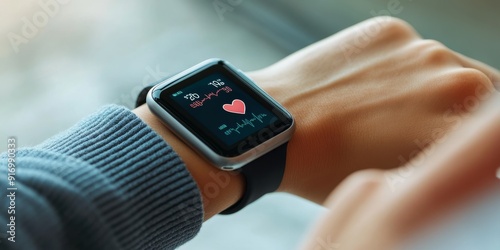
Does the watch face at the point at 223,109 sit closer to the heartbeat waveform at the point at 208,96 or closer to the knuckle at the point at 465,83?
the heartbeat waveform at the point at 208,96

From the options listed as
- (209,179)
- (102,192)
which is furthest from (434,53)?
(102,192)

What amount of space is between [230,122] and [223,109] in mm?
18

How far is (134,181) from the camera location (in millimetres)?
559

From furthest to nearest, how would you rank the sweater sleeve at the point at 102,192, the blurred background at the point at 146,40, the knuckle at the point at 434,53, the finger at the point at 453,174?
1. the blurred background at the point at 146,40
2. the knuckle at the point at 434,53
3. the sweater sleeve at the point at 102,192
4. the finger at the point at 453,174

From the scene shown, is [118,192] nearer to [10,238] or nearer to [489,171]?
[10,238]

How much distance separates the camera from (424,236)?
28 centimetres

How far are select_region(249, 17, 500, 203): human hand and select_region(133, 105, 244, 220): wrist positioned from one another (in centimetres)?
6

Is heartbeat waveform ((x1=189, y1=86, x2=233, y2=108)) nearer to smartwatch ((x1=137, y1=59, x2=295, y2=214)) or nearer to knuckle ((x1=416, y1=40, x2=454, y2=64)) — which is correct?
smartwatch ((x1=137, y1=59, x2=295, y2=214))

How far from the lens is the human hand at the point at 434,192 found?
26 cm

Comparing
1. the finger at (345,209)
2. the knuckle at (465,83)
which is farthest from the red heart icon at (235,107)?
the finger at (345,209)

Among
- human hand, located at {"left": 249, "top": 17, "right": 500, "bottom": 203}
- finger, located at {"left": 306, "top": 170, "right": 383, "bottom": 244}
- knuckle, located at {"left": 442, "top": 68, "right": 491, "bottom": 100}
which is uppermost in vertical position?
finger, located at {"left": 306, "top": 170, "right": 383, "bottom": 244}

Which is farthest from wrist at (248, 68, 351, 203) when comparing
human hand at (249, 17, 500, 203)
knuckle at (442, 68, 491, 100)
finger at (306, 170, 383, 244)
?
finger at (306, 170, 383, 244)

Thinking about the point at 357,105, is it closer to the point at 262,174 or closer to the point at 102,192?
the point at 262,174

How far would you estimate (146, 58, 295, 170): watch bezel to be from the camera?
0.61 metres
